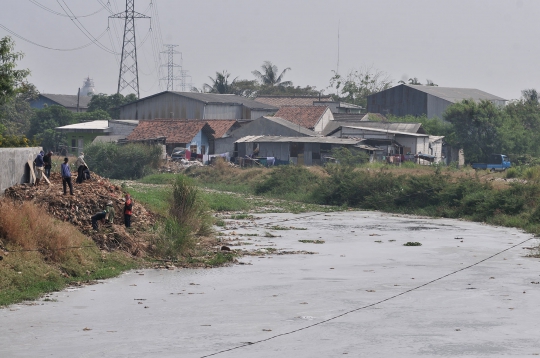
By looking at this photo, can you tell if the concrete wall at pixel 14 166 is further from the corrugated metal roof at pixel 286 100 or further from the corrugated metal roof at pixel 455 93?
the corrugated metal roof at pixel 286 100

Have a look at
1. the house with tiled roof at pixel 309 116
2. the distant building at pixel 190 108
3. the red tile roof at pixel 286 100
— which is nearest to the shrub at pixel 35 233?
the house with tiled roof at pixel 309 116

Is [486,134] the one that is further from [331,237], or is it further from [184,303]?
[184,303]

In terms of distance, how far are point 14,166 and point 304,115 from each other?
47073 mm

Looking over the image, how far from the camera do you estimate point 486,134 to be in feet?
196

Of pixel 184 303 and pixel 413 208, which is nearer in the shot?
pixel 184 303

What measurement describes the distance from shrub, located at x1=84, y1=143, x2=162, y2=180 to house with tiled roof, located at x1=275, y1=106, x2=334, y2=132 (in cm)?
1494

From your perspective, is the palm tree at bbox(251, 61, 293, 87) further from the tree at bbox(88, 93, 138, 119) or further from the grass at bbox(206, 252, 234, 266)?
the grass at bbox(206, 252, 234, 266)

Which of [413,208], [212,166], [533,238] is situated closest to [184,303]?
[533,238]

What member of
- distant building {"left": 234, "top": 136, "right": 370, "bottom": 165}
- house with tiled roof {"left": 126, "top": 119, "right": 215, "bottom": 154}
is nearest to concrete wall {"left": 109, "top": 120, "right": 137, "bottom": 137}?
house with tiled roof {"left": 126, "top": 119, "right": 215, "bottom": 154}

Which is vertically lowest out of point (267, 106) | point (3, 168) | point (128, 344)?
point (128, 344)

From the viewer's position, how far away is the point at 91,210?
2170cm

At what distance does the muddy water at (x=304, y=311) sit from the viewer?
40.4 feet

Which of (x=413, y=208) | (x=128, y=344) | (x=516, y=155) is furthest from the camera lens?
(x=516, y=155)

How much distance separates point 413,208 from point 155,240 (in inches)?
762
